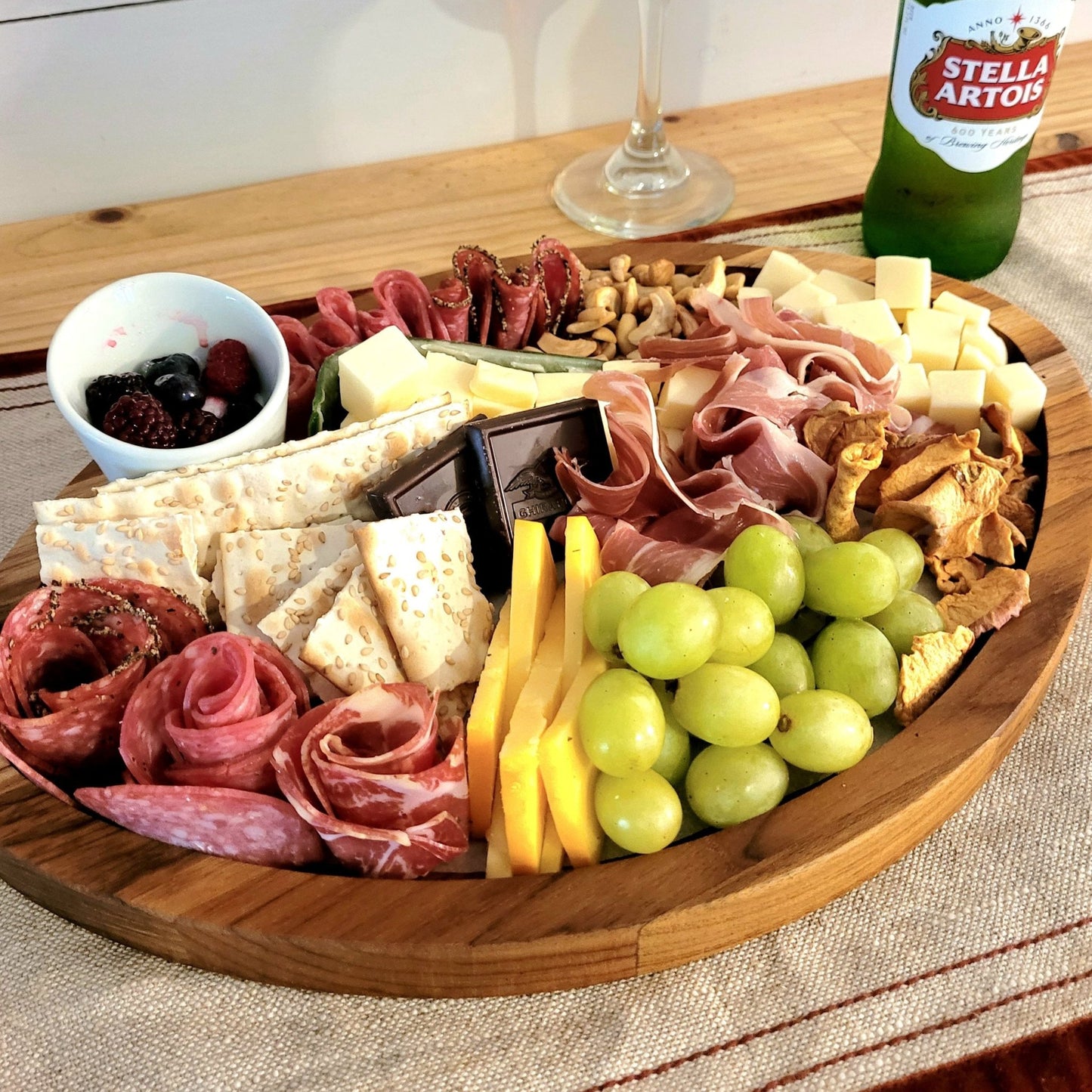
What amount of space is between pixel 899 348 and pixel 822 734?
1.66 ft

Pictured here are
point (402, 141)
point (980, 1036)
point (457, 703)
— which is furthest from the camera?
point (402, 141)

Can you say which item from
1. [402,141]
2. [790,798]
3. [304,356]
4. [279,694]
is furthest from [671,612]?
[402,141]

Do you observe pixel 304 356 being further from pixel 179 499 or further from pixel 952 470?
pixel 952 470

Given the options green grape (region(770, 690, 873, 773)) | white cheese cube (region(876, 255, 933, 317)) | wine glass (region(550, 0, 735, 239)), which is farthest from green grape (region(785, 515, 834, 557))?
wine glass (region(550, 0, 735, 239))

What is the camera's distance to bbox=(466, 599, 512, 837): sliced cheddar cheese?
0.72 m

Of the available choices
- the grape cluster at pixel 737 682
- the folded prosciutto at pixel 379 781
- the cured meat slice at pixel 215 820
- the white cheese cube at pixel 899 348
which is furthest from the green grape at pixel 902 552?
the cured meat slice at pixel 215 820

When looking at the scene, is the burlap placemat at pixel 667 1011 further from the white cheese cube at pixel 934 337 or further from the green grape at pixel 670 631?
the white cheese cube at pixel 934 337

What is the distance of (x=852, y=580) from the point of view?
0.79m

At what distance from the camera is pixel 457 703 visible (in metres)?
0.82

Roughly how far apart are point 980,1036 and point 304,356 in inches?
32.6

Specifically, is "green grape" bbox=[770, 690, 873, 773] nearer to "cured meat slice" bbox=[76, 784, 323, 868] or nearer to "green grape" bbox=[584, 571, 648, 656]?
"green grape" bbox=[584, 571, 648, 656]

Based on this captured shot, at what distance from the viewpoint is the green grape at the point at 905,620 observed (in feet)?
2.68

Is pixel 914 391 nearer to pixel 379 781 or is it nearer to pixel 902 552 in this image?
pixel 902 552

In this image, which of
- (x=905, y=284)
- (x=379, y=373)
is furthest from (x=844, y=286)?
(x=379, y=373)
